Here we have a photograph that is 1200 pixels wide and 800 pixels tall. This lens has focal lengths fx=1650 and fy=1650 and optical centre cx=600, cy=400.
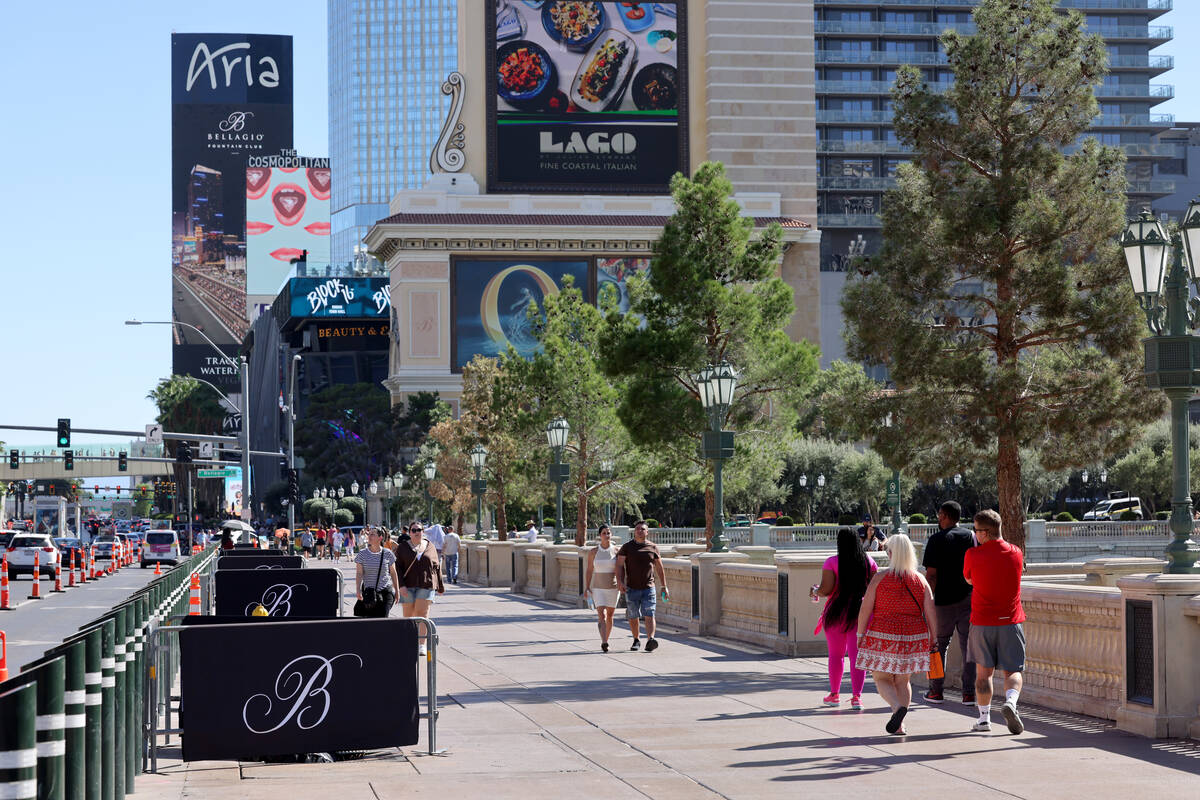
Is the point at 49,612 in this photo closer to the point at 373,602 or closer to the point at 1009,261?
the point at 373,602

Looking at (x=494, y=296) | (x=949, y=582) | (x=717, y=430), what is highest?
(x=494, y=296)

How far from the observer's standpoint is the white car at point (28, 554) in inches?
2058

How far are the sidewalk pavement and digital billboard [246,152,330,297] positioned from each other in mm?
176744

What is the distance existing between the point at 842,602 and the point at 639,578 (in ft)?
19.4

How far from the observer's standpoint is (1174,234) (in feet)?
50.9

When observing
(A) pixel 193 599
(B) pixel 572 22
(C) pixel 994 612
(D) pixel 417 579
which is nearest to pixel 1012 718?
(C) pixel 994 612

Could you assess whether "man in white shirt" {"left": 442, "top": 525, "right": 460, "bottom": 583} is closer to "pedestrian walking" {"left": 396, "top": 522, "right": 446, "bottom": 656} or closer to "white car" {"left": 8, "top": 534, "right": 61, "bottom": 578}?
"white car" {"left": 8, "top": 534, "right": 61, "bottom": 578}

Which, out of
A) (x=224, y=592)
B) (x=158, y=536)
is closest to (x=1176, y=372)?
(x=224, y=592)

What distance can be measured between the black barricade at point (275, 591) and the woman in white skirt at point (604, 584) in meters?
3.60

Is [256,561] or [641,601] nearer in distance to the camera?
[641,601]

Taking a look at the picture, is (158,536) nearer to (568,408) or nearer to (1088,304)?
(568,408)

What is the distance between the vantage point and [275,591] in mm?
19188

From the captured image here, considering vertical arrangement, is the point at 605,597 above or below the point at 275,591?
below

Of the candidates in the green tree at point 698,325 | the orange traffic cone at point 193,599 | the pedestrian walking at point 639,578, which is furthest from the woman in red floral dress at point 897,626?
the green tree at point 698,325
